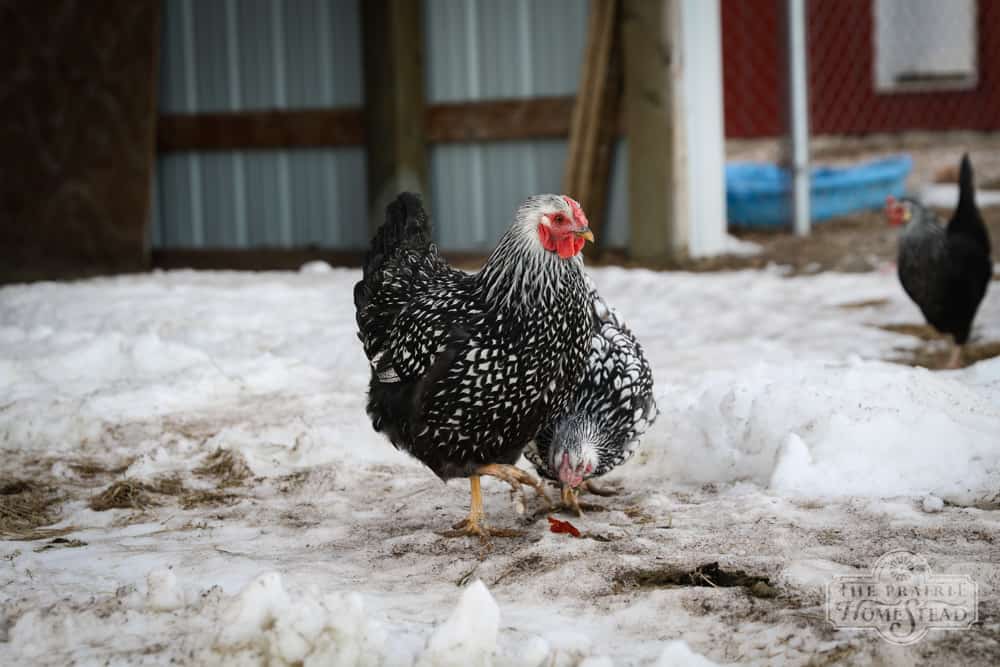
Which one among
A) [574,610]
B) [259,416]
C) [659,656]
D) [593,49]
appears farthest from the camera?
[593,49]

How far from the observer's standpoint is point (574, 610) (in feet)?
8.93

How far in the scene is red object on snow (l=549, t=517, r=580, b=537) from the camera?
3.35 m

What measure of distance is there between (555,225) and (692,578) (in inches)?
40.1

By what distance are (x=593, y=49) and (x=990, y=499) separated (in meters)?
5.38

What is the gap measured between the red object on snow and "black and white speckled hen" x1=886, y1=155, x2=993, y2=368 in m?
2.68

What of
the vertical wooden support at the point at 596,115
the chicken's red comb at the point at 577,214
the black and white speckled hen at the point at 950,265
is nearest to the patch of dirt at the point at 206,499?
the chicken's red comb at the point at 577,214

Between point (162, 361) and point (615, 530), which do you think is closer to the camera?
point (615, 530)

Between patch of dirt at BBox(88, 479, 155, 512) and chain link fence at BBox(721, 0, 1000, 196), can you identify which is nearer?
patch of dirt at BBox(88, 479, 155, 512)

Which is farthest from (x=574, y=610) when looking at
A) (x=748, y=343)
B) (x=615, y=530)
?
(x=748, y=343)

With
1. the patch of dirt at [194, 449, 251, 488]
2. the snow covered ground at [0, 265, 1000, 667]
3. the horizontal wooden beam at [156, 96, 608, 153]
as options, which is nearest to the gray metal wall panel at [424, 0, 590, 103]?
the horizontal wooden beam at [156, 96, 608, 153]

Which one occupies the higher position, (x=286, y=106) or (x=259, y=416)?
(x=286, y=106)

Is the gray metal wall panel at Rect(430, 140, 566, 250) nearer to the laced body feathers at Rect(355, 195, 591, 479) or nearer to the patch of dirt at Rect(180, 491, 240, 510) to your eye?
Result: the patch of dirt at Rect(180, 491, 240, 510)

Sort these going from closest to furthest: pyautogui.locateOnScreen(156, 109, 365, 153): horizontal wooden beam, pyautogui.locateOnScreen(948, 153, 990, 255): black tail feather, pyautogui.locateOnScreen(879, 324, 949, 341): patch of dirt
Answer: pyautogui.locateOnScreen(948, 153, 990, 255): black tail feather
pyautogui.locateOnScreen(879, 324, 949, 341): patch of dirt
pyautogui.locateOnScreen(156, 109, 365, 153): horizontal wooden beam

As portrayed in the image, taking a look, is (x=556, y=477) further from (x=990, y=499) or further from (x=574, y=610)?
(x=990, y=499)
